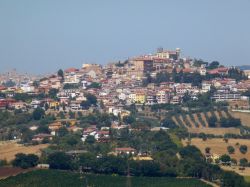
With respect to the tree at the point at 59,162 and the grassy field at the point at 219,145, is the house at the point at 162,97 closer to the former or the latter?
the grassy field at the point at 219,145

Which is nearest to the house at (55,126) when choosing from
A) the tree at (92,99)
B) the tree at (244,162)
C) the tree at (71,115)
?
the tree at (71,115)

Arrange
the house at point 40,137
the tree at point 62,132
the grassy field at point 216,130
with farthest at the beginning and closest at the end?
1. the grassy field at point 216,130
2. the tree at point 62,132
3. the house at point 40,137

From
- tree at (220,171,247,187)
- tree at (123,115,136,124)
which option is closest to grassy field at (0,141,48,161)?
tree at (123,115,136,124)

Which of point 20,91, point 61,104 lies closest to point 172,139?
point 61,104

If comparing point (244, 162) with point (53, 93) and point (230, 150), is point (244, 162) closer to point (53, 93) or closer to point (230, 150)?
point (230, 150)

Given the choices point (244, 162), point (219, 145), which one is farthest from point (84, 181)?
point (219, 145)

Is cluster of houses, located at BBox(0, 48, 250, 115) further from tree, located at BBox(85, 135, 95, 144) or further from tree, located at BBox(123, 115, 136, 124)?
tree, located at BBox(85, 135, 95, 144)
